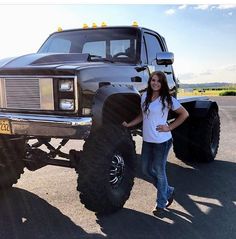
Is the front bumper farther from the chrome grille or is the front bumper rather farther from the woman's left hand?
the woman's left hand

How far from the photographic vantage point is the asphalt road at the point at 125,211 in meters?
4.28

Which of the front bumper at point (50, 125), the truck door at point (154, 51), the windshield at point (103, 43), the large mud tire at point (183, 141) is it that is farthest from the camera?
the large mud tire at point (183, 141)

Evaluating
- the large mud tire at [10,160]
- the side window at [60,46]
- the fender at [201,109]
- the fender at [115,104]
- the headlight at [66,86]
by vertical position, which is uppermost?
the side window at [60,46]

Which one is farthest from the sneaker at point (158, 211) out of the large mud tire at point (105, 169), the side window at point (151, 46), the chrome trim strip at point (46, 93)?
the side window at point (151, 46)

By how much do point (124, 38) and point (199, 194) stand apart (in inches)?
88.5

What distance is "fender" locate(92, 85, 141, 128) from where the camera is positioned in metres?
4.62

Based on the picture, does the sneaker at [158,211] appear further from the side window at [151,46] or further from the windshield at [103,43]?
the side window at [151,46]

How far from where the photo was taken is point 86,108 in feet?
15.0

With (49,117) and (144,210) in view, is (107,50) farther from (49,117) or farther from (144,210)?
(144,210)

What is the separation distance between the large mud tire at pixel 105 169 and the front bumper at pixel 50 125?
235mm

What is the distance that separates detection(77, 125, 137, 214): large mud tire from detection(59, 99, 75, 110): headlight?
0.39m

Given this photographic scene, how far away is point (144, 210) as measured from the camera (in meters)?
4.98

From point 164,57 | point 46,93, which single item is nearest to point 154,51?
point 164,57

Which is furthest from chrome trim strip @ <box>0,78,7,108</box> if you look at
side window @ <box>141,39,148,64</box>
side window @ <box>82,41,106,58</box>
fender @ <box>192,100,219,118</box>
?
fender @ <box>192,100,219,118</box>
